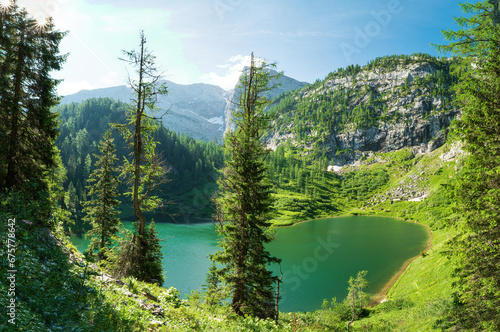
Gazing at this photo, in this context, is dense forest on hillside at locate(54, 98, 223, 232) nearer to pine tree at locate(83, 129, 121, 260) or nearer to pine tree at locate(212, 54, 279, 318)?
pine tree at locate(83, 129, 121, 260)

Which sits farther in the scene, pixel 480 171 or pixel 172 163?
pixel 172 163

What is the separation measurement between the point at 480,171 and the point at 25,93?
25.7 m

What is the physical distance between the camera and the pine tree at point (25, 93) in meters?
13.9

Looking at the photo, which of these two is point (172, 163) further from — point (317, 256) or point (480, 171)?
point (480, 171)

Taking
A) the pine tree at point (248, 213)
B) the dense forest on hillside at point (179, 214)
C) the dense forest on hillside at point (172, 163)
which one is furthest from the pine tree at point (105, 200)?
the dense forest on hillside at point (172, 163)

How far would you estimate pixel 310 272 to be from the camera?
150 feet

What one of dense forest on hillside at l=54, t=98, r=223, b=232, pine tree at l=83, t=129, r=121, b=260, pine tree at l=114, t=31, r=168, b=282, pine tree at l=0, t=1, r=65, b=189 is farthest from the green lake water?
dense forest on hillside at l=54, t=98, r=223, b=232

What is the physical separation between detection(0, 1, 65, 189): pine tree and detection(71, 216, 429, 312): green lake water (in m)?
23.9

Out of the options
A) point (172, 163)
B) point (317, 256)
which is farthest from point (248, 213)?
point (172, 163)

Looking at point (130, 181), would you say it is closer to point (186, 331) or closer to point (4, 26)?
point (186, 331)

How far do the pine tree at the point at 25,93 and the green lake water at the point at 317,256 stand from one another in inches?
941

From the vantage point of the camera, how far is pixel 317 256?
55.4 metres

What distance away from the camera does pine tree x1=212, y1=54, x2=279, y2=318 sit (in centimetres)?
1420

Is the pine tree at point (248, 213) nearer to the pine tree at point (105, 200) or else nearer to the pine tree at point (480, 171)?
the pine tree at point (480, 171)
